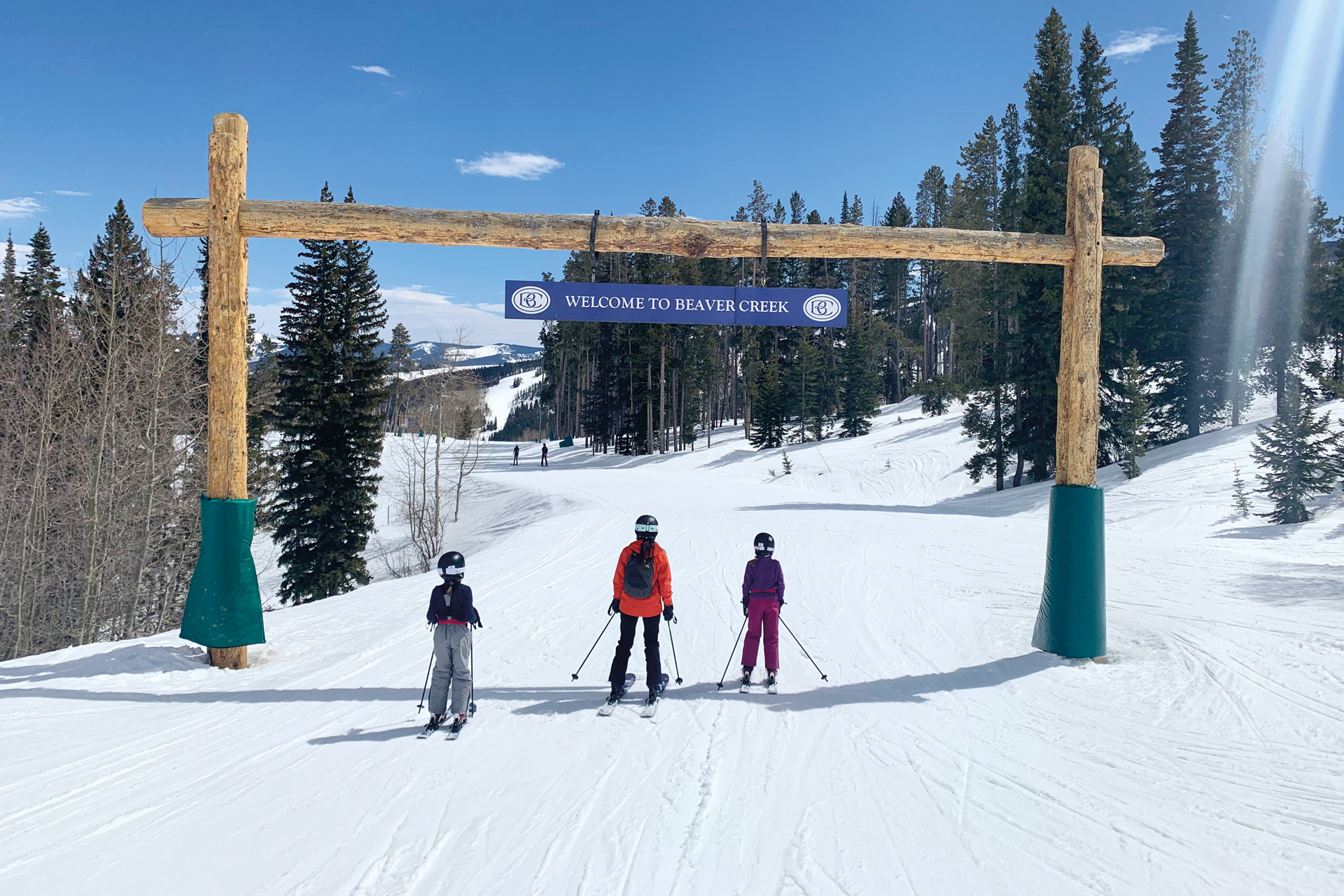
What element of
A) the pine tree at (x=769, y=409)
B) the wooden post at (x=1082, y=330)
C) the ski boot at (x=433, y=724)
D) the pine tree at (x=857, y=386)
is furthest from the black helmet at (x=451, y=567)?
the pine tree at (x=769, y=409)

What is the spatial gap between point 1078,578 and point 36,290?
161 ft

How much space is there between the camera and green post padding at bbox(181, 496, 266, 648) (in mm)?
7020

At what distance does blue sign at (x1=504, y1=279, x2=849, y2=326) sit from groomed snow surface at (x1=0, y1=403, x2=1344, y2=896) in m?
3.70

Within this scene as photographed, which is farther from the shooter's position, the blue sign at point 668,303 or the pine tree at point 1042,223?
the pine tree at point 1042,223

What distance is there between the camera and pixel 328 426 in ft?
76.3

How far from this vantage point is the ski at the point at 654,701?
18.9 feet

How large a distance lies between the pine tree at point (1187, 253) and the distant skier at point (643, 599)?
30.6 metres

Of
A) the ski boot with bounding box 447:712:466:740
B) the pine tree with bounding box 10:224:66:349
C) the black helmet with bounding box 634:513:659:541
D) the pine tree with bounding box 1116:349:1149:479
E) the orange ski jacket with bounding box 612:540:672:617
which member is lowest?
the ski boot with bounding box 447:712:466:740

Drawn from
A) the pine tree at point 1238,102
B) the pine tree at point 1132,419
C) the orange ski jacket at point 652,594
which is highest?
the pine tree at point 1238,102

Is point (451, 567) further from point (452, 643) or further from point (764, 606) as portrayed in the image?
point (764, 606)

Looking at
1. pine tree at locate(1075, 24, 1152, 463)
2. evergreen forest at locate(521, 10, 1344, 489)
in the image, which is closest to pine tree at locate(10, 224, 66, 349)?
evergreen forest at locate(521, 10, 1344, 489)

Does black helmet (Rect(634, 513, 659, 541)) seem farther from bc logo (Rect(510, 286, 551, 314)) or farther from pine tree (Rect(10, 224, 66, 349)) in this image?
pine tree (Rect(10, 224, 66, 349))

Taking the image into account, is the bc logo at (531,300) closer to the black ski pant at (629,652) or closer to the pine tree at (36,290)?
the black ski pant at (629,652)

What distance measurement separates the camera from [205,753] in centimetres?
501
